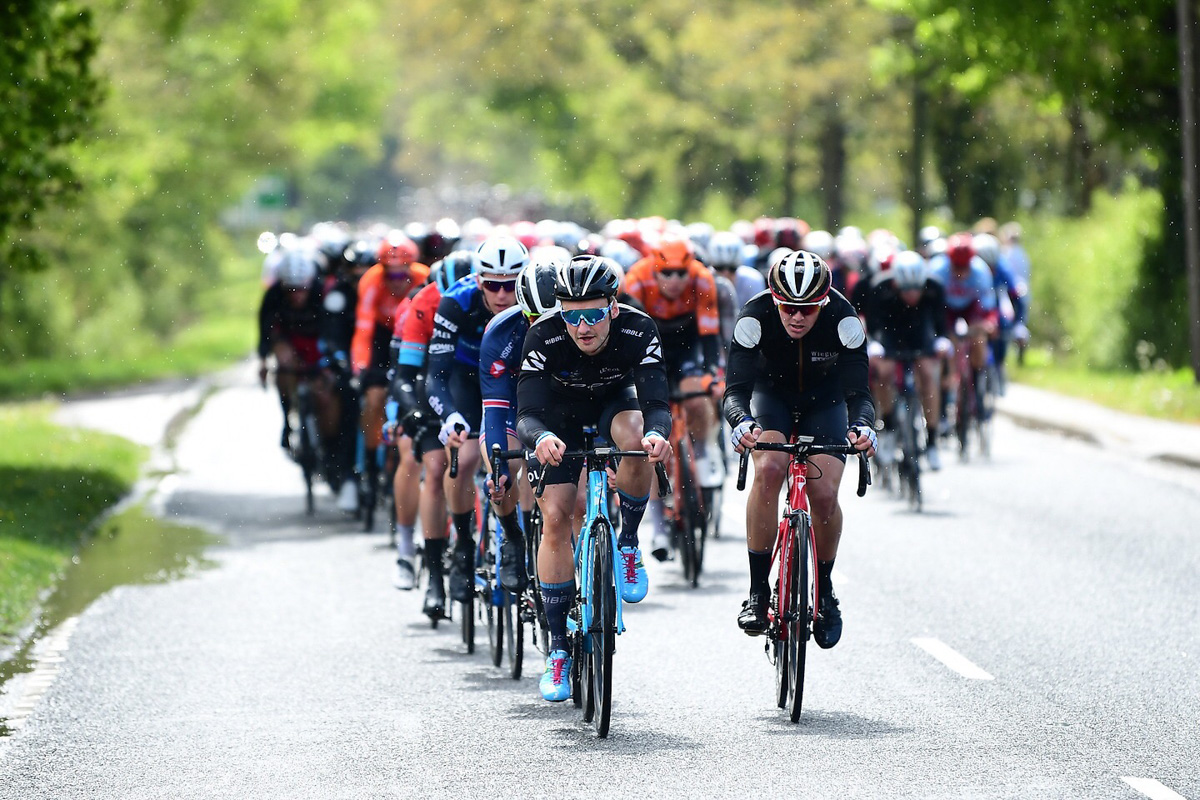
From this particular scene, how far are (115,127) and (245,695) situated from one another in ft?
85.2

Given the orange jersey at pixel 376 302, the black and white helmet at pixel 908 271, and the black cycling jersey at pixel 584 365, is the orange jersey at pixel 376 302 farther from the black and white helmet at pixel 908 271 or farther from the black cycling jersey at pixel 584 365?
the black cycling jersey at pixel 584 365

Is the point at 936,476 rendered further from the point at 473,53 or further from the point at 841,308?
the point at 473,53

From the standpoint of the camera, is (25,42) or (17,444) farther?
(17,444)

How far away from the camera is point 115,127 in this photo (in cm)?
3419

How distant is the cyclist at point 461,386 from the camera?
33.3 ft

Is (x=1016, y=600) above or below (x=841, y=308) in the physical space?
below

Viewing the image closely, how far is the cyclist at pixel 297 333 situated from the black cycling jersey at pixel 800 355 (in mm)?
8004

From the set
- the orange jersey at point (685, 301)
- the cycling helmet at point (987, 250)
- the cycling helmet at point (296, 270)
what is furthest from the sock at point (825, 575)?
the cycling helmet at point (987, 250)

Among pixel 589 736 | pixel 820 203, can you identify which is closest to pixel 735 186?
pixel 820 203

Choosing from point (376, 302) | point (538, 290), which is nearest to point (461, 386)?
point (538, 290)

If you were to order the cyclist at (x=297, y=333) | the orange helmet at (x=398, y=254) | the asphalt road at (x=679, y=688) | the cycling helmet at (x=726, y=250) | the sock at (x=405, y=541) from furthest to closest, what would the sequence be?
the cyclist at (x=297, y=333) < the cycling helmet at (x=726, y=250) < the orange helmet at (x=398, y=254) < the sock at (x=405, y=541) < the asphalt road at (x=679, y=688)

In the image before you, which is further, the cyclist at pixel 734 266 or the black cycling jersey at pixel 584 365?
the cyclist at pixel 734 266

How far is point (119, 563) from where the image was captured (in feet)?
47.8

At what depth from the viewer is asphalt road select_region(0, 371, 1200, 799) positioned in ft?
25.3
